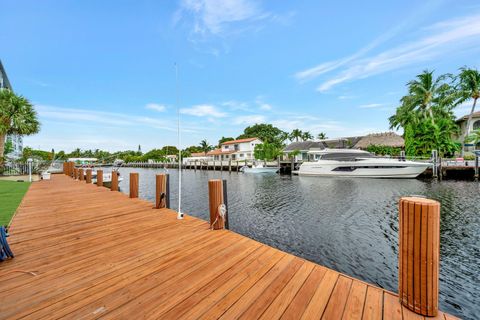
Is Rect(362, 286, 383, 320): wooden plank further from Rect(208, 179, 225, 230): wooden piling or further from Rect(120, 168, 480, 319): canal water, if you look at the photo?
Rect(208, 179, 225, 230): wooden piling

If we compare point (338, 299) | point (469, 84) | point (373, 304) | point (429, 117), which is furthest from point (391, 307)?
point (469, 84)

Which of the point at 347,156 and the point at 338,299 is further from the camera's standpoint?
the point at 347,156

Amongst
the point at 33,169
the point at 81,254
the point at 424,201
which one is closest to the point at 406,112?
the point at 424,201

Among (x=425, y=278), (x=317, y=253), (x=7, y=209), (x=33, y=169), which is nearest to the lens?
(x=425, y=278)

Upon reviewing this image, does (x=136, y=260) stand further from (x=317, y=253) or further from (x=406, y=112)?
(x=406, y=112)

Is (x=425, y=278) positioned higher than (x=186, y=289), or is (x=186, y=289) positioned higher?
(x=425, y=278)

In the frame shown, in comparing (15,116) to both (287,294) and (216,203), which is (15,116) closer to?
(216,203)

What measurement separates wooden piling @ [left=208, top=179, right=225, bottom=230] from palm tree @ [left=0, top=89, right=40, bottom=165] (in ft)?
82.7

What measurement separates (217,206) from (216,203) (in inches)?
2.7

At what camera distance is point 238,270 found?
268 cm

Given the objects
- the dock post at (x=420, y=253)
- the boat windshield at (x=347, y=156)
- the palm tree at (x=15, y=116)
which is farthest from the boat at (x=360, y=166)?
the palm tree at (x=15, y=116)

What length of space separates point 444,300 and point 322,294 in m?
3.37

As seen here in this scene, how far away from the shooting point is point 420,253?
186 centimetres

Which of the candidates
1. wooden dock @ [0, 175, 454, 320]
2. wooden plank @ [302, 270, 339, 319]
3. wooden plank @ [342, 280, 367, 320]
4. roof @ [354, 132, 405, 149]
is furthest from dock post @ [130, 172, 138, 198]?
roof @ [354, 132, 405, 149]
